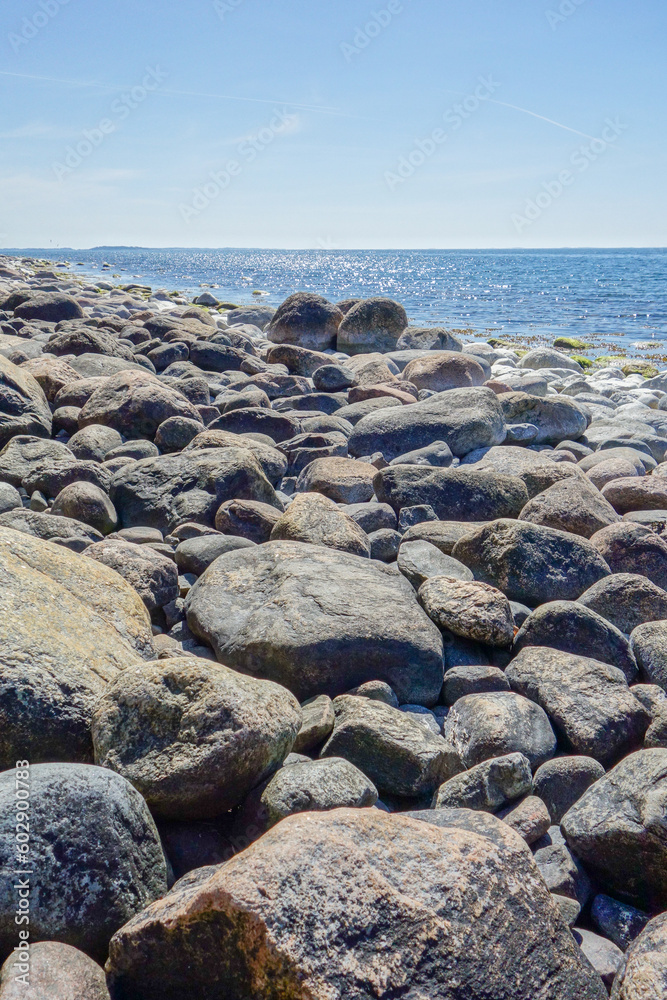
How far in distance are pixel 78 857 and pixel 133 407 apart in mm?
6351

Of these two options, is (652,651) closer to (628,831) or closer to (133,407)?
(628,831)

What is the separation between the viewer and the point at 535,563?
16.8ft

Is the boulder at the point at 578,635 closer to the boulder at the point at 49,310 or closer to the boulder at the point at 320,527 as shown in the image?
the boulder at the point at 320,527

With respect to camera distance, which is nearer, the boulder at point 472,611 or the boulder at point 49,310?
the boulder at point 472,611

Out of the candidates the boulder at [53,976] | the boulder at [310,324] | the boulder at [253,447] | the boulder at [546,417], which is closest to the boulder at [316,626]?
the boulder at [53,976]

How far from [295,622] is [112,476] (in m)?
3.11

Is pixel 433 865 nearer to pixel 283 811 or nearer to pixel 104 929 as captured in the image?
pixel 283 811

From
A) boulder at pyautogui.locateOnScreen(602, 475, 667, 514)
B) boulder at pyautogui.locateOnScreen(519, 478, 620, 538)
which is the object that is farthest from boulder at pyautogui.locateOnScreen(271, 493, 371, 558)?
boulder at pyautogui.locateOnScreen(602, 475, 667, 514)

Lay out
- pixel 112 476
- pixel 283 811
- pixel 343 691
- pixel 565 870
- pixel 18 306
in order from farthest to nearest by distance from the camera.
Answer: pixel 18 306 → pixel 112 476 → pixel 343 691 → pixel 565 870 → pixel 283 811

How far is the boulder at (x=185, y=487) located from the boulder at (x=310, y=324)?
34.4 ft

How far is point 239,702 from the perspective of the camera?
2814 mm

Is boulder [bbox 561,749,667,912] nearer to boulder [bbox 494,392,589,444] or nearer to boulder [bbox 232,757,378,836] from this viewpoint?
boulder [bbox 232,757,378,836]

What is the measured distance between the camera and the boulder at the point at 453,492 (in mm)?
6512

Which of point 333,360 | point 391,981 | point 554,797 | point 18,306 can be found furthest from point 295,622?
point 18,306
